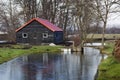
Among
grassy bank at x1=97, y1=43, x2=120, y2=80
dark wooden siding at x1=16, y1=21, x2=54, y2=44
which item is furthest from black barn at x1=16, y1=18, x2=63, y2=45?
grassy bank at x1=97, y1=43, x2=120, y2=80

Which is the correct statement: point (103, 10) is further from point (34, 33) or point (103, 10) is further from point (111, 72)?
point (111, 72)

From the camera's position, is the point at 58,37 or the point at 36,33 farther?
the point at 58,37

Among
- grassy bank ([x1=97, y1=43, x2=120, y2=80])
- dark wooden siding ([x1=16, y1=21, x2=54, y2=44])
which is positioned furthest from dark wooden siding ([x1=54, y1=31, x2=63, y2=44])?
grassy bank ([x1=97, y1=43, x2=120, y2=80])

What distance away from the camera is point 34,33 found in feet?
184

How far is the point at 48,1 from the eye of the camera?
A: 2729 inches

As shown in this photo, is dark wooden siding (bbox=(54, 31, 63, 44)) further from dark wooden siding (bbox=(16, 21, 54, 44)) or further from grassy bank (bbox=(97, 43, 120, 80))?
grassy bank (bbox=(97, 43, 120, 80))

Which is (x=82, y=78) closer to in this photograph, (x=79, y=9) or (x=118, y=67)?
(x=118, y=67)

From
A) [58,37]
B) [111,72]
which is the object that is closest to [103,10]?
[58,37]

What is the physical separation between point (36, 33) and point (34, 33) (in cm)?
37

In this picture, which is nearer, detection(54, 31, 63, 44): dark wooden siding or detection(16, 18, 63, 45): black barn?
detection(16, 18, 63, 45): black barn

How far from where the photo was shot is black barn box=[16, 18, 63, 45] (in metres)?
55.4

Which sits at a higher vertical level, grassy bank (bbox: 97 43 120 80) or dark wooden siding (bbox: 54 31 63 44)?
dark wooden siding (bbox: 54 31 63 44)

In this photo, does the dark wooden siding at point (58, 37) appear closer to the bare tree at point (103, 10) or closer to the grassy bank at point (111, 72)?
the bare tree at point (103, 10)

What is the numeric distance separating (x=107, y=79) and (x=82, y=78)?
2.02m
